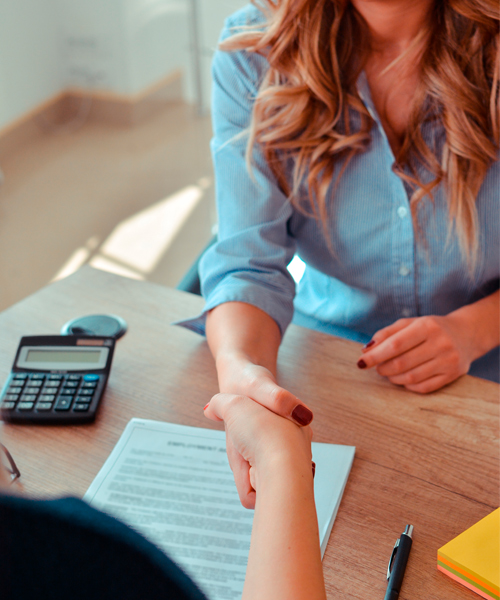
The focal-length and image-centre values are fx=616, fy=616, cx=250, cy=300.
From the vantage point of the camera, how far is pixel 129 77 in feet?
12.4

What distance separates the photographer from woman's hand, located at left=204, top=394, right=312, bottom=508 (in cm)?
59

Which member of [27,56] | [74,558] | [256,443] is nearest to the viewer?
[74,558]

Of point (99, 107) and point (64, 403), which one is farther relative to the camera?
point (99, 107)

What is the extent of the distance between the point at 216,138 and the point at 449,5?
41 cm

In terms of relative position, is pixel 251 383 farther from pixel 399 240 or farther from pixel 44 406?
pixel 399 240

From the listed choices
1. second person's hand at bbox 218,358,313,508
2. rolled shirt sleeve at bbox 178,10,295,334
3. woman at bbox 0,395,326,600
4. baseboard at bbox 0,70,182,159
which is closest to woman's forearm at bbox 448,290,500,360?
rolled shirt sleeve at bbox 178,10,295,334

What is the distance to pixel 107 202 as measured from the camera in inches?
120

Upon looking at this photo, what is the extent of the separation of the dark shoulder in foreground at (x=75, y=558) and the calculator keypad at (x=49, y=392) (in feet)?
1.84

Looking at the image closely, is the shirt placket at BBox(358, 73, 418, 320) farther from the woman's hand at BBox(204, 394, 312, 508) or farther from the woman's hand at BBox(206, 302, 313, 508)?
the woman's hand at BBox(204, 394, 312, 508)

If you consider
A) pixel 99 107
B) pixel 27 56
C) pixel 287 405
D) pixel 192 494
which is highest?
pixel 287 405

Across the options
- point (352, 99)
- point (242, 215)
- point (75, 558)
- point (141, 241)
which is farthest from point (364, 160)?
point (141, 241)

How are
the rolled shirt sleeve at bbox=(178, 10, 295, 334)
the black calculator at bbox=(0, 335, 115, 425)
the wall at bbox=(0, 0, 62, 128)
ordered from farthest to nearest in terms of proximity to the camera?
the wall at bbox=(0, 0, 62, 128) → the rolled shirt sleeve at bbox=(178, 10, 295, 334) → the black calculator at bbox=(0, 335, 115, 425)

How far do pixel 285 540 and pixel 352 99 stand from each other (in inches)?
27.6

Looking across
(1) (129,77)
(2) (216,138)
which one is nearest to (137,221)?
(1) (129,77)
